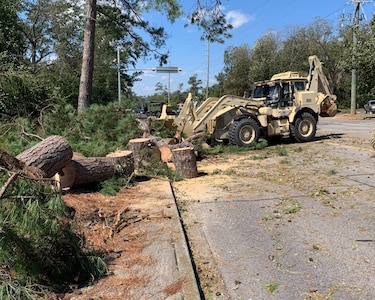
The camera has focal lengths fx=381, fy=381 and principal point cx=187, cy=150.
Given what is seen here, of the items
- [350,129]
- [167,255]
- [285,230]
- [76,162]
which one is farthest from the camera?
[350,129]

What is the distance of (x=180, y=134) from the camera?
12711 mm

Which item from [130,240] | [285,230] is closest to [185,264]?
[130,240]

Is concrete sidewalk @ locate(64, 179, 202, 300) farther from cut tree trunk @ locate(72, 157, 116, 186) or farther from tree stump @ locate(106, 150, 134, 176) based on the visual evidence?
tree stump @ locate(106, 150, 134, 176)

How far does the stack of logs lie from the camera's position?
5.05 m

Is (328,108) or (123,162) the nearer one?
(123,162)

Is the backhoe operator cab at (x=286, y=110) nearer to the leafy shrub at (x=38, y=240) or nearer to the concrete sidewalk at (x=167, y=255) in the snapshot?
the concrete sidewalk at (x=167, y=255)

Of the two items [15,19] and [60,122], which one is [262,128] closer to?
[60,122]

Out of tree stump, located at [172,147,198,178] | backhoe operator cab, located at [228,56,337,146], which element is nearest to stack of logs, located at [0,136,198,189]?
tree stump, located at [172,147,198,178]

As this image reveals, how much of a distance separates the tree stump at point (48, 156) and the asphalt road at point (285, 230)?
89.3 inches

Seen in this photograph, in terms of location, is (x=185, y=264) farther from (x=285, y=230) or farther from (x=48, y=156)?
(x=48, y=156)

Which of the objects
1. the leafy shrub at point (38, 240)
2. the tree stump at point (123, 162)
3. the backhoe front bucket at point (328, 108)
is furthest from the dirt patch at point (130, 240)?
the backhoe front bucket at point (328, 108)

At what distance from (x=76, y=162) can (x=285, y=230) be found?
4029mm

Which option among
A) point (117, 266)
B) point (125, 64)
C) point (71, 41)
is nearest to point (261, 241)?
point (117, 266)

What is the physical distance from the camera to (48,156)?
19.5ft
